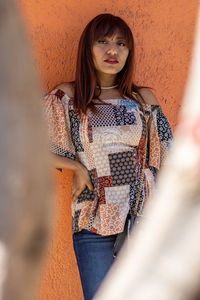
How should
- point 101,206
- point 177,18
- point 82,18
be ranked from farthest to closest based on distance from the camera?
1. point 177,18
2. point 82,18
3. point 101,206

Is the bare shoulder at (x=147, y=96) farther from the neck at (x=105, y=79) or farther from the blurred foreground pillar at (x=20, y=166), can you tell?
the blurred foreground pillar at (x=20, y=166)

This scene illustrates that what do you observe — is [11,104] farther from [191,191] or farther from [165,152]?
[165,152]

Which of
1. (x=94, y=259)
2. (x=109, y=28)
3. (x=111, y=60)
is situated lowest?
(x=94, y=259)

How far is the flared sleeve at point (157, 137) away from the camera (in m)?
2.49

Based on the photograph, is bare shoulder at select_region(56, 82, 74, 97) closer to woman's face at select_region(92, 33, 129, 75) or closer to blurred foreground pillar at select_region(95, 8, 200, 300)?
woman's face at select_region(92, 33, 129, 75)

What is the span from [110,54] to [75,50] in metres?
0.30

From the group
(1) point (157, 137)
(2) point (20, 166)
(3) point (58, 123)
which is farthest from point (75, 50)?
(2) point (20, 166)

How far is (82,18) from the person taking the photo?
2.72 m

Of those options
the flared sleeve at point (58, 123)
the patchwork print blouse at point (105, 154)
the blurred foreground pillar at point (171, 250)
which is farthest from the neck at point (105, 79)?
the blurred foreground pillar at point (171, 250)

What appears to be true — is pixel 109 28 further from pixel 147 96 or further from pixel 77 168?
pixel 77 168

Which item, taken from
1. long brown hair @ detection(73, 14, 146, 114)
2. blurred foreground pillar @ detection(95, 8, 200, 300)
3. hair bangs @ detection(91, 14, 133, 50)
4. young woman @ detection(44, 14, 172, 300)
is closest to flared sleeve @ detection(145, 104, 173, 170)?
young woman @ detection(44, 14, 172, 300)

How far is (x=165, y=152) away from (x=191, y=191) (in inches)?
80.5

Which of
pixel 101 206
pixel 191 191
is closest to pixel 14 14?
pixel 191 191

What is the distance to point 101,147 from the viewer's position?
2.31 meters
